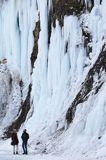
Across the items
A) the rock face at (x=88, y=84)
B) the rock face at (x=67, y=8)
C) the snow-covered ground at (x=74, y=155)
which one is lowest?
the snow-covered ground at (x=74, y=155)

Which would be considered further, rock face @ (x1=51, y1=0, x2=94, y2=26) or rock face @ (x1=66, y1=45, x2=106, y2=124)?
rock face @ (x1=51, y1=0, x2=94, y2=26)

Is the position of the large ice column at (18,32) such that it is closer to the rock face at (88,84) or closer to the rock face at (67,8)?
the rock face at (67,8)

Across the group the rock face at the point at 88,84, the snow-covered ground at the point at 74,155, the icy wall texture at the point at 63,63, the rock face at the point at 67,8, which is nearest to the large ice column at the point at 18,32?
the icy wall texture at the point at 63,63

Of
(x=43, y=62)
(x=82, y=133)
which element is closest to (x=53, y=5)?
(x=43, y=62)

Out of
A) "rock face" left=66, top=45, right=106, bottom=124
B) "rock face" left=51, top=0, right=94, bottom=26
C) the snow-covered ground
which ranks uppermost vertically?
"rock face" left=51, top=0, right=94, bottom=26

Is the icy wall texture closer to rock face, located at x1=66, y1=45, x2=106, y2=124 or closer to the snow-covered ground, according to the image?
rock face, located at x1=66, y1=45, x2=106, y2=124

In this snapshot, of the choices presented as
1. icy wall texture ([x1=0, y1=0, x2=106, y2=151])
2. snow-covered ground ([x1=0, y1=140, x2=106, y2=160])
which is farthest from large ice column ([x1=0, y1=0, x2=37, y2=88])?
snow-covered ground ([x1=0, y1=140, x2=106, y2=160])

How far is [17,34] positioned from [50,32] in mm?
12386

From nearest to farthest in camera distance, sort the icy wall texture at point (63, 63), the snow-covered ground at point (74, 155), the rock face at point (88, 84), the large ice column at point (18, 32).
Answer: the snow-covered ground at point (74, 155) → the rock face at point (88, 84) → the icy wall texture at point (63, 63) → the large ice column at point (18, 32)

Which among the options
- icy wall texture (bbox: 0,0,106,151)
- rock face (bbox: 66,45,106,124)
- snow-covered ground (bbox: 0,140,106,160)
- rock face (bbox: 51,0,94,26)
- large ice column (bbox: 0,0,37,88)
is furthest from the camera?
large ice column (bbox: 0,0,37,88)

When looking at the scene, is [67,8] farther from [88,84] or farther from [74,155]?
[74,155]

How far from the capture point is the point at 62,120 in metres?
39.0

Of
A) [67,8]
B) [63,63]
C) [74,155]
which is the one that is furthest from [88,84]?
[67,8]

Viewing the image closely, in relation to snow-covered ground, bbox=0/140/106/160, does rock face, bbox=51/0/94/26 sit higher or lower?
higher
